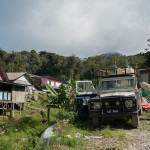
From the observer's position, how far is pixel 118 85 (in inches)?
354

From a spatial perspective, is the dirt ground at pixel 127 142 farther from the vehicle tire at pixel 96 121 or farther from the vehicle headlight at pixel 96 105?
the vehicle headlight at pixel 96 105

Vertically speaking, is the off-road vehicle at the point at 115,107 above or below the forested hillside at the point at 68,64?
below

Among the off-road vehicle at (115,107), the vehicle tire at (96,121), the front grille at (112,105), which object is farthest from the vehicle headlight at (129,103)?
the vehicle tire at (96,121)

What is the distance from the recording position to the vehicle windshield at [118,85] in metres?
8.85

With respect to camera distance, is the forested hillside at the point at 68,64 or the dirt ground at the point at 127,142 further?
the forested hillside at the point at 68,64

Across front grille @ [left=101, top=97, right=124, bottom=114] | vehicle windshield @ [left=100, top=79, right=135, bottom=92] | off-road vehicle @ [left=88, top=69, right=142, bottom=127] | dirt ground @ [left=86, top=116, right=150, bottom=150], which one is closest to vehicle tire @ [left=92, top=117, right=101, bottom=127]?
off-road vehicle @ [left=88, top=69, right=142, bottom=127]

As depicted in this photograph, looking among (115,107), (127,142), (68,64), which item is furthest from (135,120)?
(68,64)

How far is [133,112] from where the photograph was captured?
7.20 m

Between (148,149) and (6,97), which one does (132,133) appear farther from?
(6,97)

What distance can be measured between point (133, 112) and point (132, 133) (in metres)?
0.80

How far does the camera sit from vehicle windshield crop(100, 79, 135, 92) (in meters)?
8.85

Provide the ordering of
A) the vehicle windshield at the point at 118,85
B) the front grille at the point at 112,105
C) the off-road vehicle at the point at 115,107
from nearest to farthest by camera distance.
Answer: the off-road vehicle at the point at 115,107
the front grille at the point at 112,105
the vehicle windshield at the point at 118,85

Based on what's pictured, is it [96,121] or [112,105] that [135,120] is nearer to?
[112,105]

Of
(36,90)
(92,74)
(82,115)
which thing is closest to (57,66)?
(92,74)
